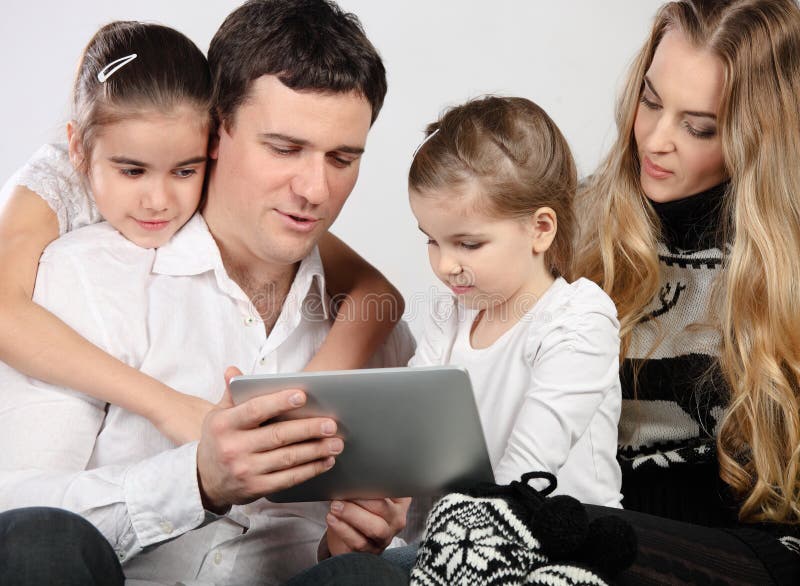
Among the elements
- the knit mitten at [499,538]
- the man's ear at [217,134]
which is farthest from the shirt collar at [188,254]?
the knit mitten at [499,538]

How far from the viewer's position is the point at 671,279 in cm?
261

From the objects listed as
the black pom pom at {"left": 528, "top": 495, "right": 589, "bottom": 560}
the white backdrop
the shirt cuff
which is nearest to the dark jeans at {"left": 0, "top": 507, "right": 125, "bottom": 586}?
the shirt cuff

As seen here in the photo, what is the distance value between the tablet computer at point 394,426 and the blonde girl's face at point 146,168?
695 mm

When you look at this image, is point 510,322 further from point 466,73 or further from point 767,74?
point 466,73

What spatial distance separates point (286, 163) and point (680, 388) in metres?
1.02

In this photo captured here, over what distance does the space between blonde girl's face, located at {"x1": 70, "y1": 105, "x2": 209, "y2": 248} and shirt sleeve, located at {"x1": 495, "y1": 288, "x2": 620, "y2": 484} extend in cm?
86

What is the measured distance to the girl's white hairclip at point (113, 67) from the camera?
2338mm

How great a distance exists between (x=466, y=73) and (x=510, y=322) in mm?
1667

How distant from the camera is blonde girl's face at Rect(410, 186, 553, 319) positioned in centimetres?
221

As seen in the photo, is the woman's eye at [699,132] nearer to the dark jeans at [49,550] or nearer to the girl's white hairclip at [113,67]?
the girl's white hairclip at [113,67]

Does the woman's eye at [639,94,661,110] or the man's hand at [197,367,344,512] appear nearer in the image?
the man's hand at [197,367,344,512]

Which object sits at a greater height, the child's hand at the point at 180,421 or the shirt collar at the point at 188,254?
the shirt collar at the point at 188,254

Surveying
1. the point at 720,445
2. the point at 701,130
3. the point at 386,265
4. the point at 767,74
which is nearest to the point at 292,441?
the point at 720,445

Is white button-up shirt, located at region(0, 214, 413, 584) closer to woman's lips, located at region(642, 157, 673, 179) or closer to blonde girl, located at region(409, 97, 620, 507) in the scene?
blonde girl, located at region(409, 97, 620, 507)
